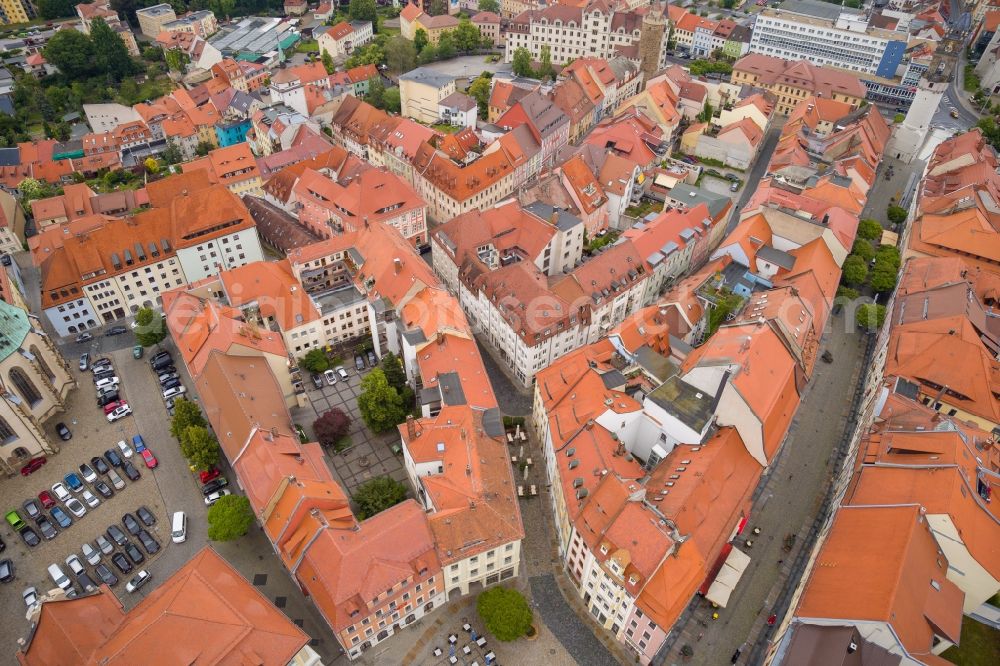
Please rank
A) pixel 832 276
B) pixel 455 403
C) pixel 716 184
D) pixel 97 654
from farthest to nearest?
pixel 716 184 < pixel 832 276 < pixel 455 403 < pixel 97 654

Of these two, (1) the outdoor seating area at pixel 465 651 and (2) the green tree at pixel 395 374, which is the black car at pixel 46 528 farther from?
(1) the outdoor seating area at pixel 465 651

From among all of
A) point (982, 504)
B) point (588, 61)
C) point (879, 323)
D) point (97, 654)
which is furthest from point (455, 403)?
point (588, 61)

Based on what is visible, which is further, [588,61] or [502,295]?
[588,61]

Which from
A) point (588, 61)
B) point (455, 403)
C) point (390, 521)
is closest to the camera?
point (390, 521)

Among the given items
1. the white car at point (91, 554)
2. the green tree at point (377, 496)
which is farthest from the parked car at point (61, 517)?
the green tree at point (377, 496)

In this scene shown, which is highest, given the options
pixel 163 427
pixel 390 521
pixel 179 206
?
pixel 179 206

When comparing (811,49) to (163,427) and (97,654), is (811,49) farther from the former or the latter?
(97,654)

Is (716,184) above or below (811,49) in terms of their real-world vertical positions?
below

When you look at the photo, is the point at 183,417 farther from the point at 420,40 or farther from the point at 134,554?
the point at 420,40
